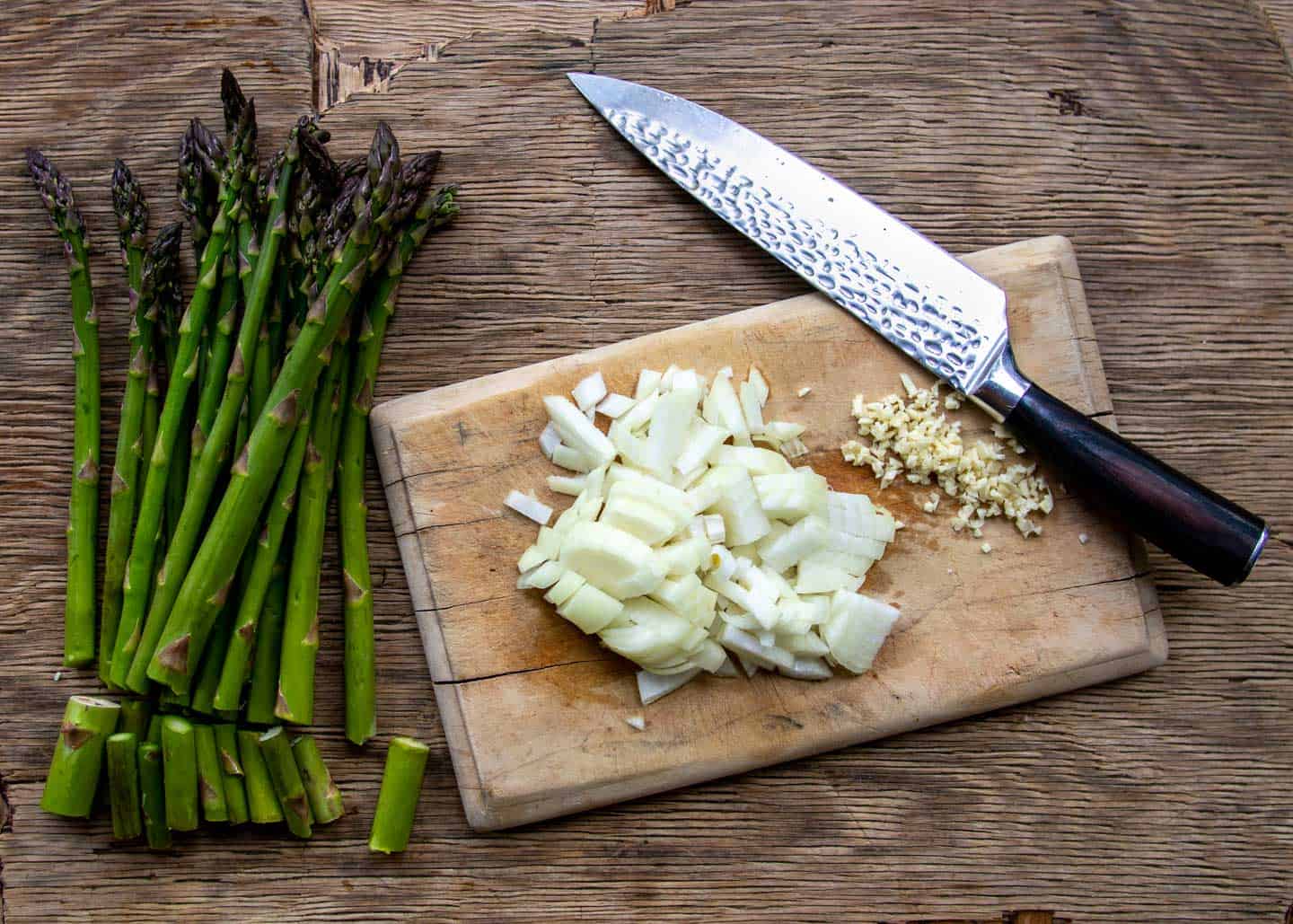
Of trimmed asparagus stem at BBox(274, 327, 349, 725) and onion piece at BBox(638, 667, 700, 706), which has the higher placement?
trimmed asparagus stem at BBox(274, 327, 349, 725)

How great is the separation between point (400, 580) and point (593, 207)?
1196 millimetres

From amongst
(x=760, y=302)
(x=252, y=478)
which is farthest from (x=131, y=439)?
(x=760, y=302)

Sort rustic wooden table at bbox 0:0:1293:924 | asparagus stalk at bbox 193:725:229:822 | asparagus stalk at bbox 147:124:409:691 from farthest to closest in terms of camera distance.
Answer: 1. rustic wooden table at bbox 0:0:1293:924
2. asparagus stalk at bbox 193:725:229:822
3. asparagus stalk at bbox 147:124:409:691

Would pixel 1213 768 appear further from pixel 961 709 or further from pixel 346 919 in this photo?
pixel 346 919

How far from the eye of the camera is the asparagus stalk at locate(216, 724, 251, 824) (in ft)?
7.66

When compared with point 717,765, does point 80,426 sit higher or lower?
higher

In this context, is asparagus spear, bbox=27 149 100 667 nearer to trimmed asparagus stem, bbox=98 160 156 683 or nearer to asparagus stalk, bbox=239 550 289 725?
trimmed asparagus stem, bbox=98 160 156 683

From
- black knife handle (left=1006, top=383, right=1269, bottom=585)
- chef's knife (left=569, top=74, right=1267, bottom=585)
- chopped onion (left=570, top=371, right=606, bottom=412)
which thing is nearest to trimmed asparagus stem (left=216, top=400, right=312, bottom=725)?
chopped onion (left=570, top=371, right=606, bottom=412)

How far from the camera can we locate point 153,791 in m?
2.33

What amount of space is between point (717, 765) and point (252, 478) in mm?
1420

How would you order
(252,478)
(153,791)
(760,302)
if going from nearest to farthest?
1. (252,478)
2. (153,791)
3. (760,302)

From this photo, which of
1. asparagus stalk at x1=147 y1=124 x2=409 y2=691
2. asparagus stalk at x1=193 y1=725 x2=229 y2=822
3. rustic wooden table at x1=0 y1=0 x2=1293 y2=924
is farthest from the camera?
rustic wooden table at x1=0 y1=0 x2=1293 y2=924

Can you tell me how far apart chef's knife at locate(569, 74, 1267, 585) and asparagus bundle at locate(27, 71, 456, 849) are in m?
0.68

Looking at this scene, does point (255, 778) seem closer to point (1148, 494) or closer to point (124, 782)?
point (124, 782)
